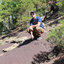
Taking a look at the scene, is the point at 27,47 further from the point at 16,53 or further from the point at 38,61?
the point at 38,61

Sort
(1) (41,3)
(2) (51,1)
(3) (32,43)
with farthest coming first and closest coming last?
1. (1) (41,3)
2. (2) (51,1)
3. (3) (32,43)

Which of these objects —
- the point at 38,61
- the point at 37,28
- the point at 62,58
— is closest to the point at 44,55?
the point at 38,61

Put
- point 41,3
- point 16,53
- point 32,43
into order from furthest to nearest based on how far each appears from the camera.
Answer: point 41,3 → point 32,43 → point 16,53

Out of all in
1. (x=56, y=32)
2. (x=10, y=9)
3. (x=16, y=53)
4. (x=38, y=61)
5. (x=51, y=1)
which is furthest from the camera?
(x=51, y=1)

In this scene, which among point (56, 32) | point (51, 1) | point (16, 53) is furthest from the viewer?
point (51, 1)

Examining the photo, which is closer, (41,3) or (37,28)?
(37,28)

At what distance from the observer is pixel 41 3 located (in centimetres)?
1767

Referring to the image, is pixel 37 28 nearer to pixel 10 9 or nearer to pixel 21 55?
pixel 21 55

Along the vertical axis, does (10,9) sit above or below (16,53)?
above

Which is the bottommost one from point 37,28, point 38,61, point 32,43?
point 38,61

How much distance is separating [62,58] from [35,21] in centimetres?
226

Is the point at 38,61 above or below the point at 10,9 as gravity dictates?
below

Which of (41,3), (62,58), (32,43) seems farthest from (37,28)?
(41,3)

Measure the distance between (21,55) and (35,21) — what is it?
180cm
